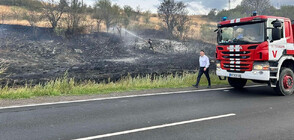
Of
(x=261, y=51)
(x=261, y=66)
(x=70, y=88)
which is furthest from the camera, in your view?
(x=70, y=88)

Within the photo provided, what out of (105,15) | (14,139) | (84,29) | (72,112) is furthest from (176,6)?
(14,139)

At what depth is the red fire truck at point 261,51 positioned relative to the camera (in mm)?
9359

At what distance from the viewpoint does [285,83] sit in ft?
32.6

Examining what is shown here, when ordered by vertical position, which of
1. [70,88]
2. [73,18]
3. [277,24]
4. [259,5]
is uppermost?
[259,5]

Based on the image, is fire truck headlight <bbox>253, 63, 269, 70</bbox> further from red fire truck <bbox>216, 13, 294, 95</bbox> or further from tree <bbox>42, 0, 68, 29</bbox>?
tree <bbox>42, 0, 68, 29</bbox>

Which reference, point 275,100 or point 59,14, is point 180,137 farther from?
point 59,14

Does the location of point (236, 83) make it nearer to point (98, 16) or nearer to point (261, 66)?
point (261, 66)

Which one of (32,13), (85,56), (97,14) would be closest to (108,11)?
(97,14)

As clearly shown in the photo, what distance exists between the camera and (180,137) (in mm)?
5047

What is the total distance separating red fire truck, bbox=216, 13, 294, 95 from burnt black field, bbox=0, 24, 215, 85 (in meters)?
8.83

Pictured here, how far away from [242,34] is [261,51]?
1.18m

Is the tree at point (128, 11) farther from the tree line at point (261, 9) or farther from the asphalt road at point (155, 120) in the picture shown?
the asphalt road at point (155, 120)

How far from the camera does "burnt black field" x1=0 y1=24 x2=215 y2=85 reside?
1765 cm

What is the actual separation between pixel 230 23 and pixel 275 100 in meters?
3.69
